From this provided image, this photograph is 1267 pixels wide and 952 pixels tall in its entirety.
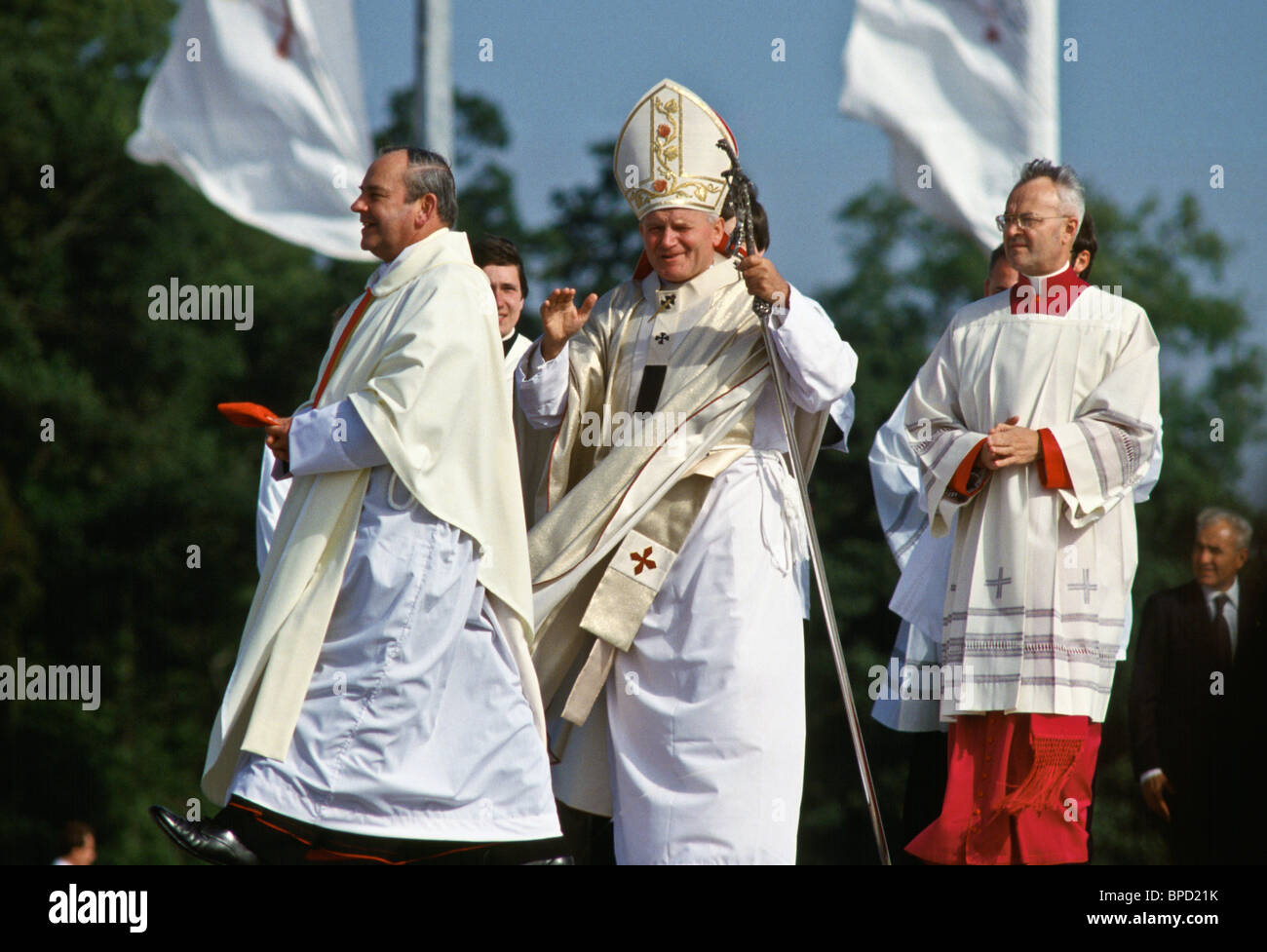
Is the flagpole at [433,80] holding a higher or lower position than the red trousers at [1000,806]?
higher

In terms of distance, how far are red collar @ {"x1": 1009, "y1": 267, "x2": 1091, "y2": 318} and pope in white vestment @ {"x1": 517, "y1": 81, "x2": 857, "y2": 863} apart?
0.65 metres

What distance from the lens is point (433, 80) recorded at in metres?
9.43

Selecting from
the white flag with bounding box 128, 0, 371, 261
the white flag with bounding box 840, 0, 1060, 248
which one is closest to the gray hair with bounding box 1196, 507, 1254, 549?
the white flag with bounding box 840, 0, 1060, 248

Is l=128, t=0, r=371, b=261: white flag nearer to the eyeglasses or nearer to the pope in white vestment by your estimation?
the pope in white vestment

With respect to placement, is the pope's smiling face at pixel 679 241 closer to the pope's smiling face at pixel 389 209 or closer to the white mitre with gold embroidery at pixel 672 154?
the white mitre with gold embroidery at pixel 672 154

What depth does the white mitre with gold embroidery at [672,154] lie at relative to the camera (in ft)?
20.6

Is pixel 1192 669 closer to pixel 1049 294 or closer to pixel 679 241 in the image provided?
pixel 1049 294

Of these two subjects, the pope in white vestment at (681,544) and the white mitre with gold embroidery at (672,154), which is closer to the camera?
the pope in white vestment at (681,544)

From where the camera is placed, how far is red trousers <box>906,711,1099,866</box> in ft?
19.1

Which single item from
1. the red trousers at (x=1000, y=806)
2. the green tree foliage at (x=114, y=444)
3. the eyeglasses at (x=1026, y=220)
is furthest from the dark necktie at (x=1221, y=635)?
the green tree foliage at (x=114, y=444)

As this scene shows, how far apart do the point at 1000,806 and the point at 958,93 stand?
451 cm

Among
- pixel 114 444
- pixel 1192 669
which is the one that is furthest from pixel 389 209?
pixel 114 444

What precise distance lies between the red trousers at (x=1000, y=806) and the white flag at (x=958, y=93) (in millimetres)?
3310
